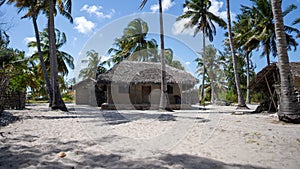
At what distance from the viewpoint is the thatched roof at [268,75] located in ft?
35.3

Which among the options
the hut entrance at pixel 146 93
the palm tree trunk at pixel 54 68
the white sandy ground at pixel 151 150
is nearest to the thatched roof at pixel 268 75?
the white sandy ground at pixel 151 150

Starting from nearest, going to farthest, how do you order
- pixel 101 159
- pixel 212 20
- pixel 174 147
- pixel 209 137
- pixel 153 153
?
pixel 101 159, pixel 153 153, pixel 174 147, pixel 209 137, pixel 212 20

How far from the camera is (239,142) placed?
4.28m

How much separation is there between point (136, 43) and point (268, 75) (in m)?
13.5

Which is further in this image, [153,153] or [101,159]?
[153,153]

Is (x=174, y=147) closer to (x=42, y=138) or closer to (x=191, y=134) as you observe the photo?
(x=191, y=134)

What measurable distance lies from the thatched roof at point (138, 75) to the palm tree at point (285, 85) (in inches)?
376

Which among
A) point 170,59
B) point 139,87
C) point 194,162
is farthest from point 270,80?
point 170,59

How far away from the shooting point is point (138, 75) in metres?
16.7

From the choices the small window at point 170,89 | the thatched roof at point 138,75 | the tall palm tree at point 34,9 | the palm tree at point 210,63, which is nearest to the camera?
the tall palm tree at point 34,9

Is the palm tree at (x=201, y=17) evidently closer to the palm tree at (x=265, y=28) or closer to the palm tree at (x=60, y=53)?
the palm tree at (x=265, y=28)

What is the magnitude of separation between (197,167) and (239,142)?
1.82m

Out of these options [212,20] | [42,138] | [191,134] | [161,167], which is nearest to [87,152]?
[161,167]

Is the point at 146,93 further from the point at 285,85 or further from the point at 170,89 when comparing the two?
the point at 285,85
